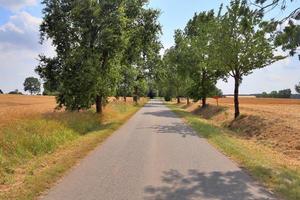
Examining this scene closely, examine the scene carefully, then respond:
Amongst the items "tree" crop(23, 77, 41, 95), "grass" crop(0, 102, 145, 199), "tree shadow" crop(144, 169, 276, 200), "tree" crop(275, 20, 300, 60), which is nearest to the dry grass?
"grass" crop(0, 102, 145, 199)

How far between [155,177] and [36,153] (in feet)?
18.0

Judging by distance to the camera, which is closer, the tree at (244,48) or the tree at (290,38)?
the tree at (290,38)

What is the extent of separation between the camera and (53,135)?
17250 mm

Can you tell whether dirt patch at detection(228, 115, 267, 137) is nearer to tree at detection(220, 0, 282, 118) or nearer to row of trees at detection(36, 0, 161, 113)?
tree at detection(220, 0, 282, 118)

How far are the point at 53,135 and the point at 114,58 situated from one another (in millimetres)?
14196

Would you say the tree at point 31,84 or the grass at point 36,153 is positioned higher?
the tree at point 31,84

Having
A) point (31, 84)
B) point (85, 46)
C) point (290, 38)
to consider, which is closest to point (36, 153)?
point (290, 38)

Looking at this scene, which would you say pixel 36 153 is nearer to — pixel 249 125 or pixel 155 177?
pixel 155 177

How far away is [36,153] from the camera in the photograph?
14.1 meters

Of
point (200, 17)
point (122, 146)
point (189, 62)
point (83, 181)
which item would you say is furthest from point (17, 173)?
point (200, 17)

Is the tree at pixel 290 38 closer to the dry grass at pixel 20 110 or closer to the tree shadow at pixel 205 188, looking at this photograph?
the tree shadow at pixel 205 188

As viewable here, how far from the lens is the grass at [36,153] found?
9.50 m

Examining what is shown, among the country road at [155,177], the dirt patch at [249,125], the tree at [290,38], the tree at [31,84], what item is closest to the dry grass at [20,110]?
the country road at [155,177]

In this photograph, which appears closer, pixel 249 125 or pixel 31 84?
pixel 249 125
